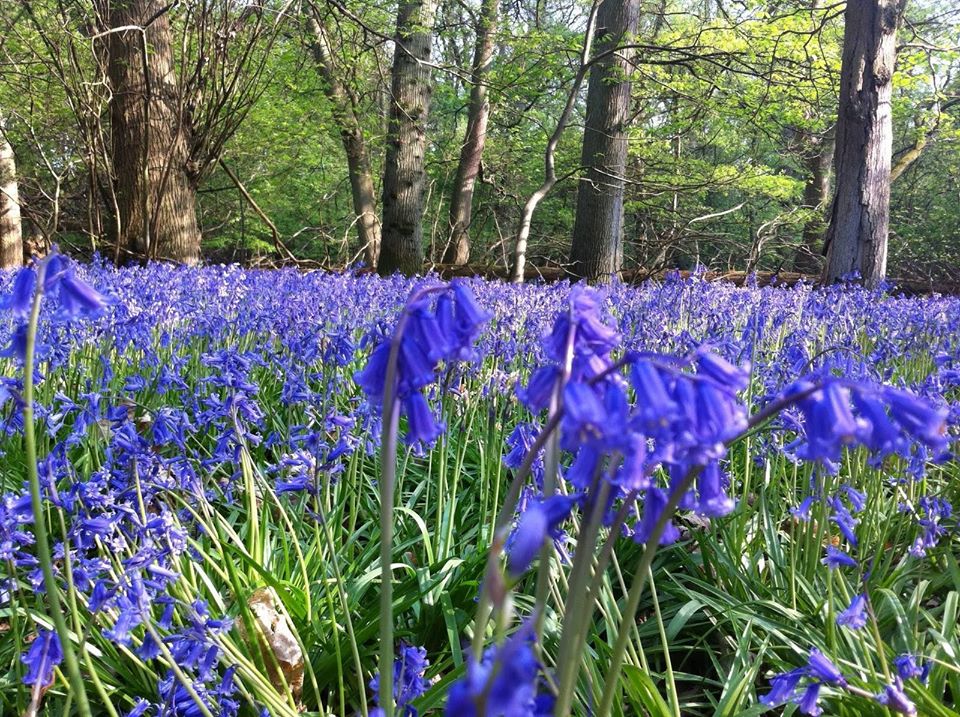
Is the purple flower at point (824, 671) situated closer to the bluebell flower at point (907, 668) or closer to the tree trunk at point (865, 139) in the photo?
the bluebell flower at point (907, 668)

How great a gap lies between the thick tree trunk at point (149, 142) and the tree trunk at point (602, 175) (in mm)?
5986

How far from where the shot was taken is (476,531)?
2.67 m

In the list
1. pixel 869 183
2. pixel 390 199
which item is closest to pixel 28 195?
pixel 390 199

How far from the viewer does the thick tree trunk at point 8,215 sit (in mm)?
10914

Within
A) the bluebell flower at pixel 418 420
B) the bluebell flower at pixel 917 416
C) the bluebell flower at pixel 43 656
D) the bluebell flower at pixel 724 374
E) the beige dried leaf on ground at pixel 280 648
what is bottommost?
the beige dried leaf on ground at pixel 280 648

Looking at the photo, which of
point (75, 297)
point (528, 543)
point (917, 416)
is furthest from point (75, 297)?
point (917, 416)

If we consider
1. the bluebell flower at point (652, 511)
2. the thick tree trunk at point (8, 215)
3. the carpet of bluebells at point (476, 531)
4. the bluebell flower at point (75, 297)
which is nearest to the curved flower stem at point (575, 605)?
the carpet of bluebells at point (476, 531)

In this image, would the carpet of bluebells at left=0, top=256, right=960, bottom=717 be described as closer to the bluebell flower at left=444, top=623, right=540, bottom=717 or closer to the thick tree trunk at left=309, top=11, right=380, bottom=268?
the bluebell flower at left=444, top=623, right=540, bottom=717

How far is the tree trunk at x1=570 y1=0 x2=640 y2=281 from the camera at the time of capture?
1122 cm

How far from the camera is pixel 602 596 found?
6.06 feet

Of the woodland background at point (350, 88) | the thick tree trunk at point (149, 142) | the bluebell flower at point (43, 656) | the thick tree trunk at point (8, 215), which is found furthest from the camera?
the thick tree trunk at point (8, 215)

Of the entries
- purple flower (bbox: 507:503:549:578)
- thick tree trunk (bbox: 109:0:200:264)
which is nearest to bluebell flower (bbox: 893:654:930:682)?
purple flower (bbox: 507:503:549:578)

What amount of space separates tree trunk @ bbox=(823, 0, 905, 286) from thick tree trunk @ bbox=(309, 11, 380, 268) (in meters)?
7.06

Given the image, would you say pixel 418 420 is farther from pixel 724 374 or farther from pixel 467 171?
pixel 467 171
